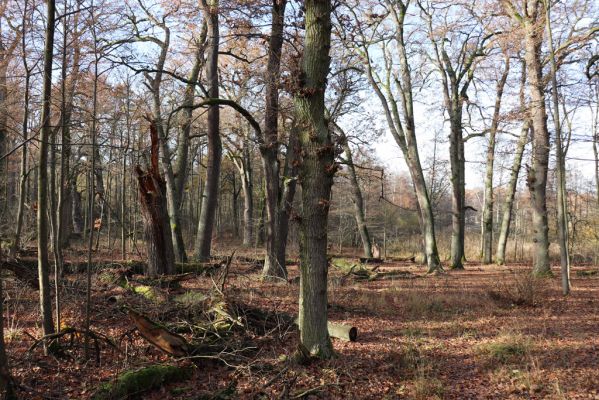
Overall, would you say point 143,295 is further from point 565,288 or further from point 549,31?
point 549,31

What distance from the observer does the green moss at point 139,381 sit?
446cm

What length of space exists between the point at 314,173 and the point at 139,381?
3067mm

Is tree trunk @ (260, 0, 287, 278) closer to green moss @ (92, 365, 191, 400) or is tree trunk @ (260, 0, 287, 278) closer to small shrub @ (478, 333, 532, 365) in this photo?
small shrub @ (478, 333, 532, 365)

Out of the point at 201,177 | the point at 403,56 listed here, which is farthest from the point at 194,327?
the point at 201,177

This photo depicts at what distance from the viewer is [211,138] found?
42.6 feet

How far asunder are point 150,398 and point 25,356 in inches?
66.5

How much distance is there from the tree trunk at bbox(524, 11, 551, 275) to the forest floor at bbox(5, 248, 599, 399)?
4.73 metres

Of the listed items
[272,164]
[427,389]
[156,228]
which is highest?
[272,164]

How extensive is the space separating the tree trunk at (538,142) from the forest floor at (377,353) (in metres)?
4.73

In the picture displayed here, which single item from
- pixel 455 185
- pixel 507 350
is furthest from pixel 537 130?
pixel 507 350

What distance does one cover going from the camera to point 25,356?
5086mm

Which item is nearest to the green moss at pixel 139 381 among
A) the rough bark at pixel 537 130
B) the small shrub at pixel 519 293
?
the small shrub at pixel 519 293

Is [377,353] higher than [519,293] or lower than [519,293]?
lower

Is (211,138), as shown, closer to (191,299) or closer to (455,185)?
(191,299)
